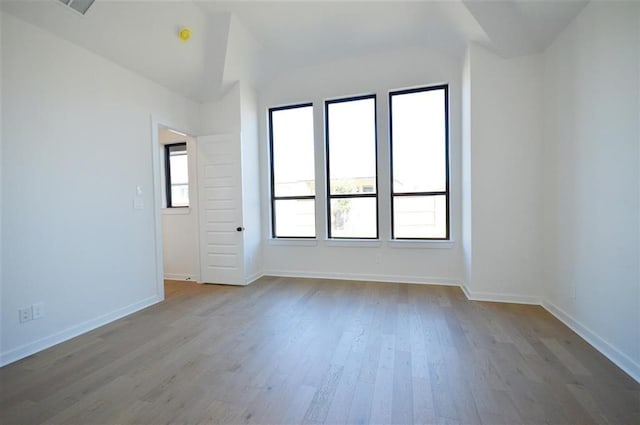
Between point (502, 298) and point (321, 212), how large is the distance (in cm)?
259

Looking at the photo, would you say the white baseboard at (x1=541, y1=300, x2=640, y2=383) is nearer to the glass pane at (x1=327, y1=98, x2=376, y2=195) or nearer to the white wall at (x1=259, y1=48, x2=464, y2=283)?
the white wall at (x1=259, y1=48, x2=464, y2=283)

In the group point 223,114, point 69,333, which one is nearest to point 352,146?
point 223,114

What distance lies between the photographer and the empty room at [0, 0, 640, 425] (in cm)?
189

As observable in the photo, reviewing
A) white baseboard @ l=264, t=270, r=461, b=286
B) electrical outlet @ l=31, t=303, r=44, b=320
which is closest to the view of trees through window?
white baseboard @ l=264, t=270, r=461, b=286

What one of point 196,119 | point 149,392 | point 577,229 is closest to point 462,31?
point 577,229

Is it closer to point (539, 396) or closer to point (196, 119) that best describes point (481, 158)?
point (539, 396)

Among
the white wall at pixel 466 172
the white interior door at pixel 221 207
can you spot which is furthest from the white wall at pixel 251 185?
the white wall at pixel 466 172

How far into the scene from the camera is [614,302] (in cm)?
210

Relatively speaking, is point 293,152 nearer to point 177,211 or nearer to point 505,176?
point 177,211

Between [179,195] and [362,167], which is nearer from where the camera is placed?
[362,167]

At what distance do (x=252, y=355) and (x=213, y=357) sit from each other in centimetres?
30

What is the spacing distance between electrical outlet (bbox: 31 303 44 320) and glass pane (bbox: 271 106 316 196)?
3054 mm

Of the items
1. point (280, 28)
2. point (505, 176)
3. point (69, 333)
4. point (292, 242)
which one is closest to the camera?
point (69, 333)

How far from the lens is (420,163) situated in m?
4.12
